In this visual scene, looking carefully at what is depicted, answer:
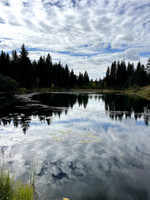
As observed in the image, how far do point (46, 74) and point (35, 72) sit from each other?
232 inches

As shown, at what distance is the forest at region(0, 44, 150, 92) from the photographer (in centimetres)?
5469

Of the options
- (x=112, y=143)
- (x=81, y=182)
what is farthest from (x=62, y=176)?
(x=112, y=143)

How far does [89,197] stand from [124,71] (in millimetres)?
99853

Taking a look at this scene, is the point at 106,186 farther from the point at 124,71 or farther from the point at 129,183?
the point at 124,71

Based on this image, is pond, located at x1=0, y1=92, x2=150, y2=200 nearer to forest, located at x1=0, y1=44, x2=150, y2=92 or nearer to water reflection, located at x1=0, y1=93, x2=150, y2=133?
water reflection, located at x1=0, y1=93, x2=150, y2=133

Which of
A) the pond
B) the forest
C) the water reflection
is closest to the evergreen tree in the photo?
the forest

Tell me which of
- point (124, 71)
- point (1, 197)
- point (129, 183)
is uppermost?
point (124, 71)

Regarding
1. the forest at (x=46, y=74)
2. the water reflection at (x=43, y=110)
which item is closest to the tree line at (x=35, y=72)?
the forest at (x=46, y=74)

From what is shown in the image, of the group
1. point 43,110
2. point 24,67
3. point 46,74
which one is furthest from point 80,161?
point 46,74

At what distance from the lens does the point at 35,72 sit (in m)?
80.9

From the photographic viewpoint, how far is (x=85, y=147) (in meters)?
7.80

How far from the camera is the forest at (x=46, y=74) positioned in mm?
54688

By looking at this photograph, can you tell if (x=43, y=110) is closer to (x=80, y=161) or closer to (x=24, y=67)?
(x=80, y=161)

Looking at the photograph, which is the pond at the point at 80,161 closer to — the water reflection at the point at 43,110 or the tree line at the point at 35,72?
the water reflection at the point at 43,110
